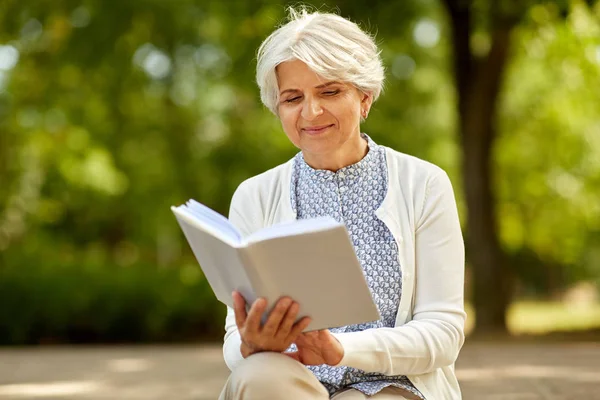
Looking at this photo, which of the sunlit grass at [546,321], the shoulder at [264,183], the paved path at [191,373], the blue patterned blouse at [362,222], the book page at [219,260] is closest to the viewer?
Answer: the book page at [219,260]

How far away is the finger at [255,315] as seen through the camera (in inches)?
88.1

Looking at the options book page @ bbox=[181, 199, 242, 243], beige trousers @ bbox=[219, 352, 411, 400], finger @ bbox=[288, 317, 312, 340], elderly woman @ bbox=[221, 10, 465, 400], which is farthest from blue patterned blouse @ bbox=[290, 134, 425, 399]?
book page @ bbox=[181, 199, 242, 243]

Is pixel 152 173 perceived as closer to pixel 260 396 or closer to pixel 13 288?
pixel 13 288

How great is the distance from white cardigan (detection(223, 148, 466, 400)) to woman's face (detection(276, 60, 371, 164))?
163 millimetres

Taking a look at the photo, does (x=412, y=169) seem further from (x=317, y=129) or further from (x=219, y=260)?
(x=219, y=260)

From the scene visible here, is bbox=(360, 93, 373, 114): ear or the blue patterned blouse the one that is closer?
the blue patterned blouse

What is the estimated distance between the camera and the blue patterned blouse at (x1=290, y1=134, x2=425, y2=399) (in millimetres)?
2602

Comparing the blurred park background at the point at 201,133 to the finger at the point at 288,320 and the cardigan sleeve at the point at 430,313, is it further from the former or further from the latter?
the finger at the point at 288,320

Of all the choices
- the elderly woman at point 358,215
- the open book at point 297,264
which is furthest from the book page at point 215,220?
the elderly woman at point 358,215

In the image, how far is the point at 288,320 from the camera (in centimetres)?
226

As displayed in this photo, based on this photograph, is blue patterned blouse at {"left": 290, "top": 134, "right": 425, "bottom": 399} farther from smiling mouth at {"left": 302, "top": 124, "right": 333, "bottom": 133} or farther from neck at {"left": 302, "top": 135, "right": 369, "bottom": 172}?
smiling mouth at {"left": 302, "top": 124, "right": 333, "bottom": 133}

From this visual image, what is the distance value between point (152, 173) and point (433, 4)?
819 cm

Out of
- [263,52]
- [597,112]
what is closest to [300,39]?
[263,52]

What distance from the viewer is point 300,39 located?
8.39 ft
